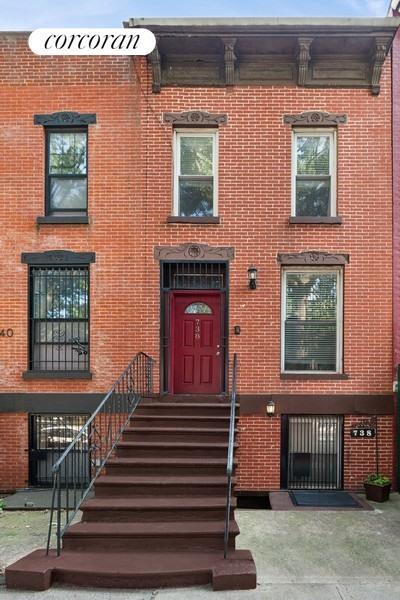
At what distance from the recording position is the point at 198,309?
8.52 m

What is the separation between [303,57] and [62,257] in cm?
597

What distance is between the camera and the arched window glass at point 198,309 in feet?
27.9

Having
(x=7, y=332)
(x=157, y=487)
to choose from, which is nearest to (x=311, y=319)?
(x=157, y=487)

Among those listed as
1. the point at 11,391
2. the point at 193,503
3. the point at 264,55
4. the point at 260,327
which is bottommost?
the point at 193,503

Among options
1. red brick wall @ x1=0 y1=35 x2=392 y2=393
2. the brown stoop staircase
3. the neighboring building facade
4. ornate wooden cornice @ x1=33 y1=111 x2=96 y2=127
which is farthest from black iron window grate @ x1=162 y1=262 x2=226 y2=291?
ornate wooden cornice @ x1=33 y1=111 x2=96 y2=127

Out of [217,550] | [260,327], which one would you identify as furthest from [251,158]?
[217,550]

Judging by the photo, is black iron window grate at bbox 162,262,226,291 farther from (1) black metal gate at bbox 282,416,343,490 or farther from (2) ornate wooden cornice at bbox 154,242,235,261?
(1) black metal gate at bbox 282,416,343,490

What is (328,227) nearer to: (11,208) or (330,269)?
(330,269)

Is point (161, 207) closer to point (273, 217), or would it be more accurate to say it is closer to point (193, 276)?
point (193, 276)

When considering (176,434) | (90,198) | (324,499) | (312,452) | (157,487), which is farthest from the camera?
(90,198)

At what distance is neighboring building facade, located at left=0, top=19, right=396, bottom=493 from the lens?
8141 mm

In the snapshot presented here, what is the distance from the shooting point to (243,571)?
4.80 m

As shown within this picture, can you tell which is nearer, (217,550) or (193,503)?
(217,550)

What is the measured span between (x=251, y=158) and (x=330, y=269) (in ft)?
8.71
